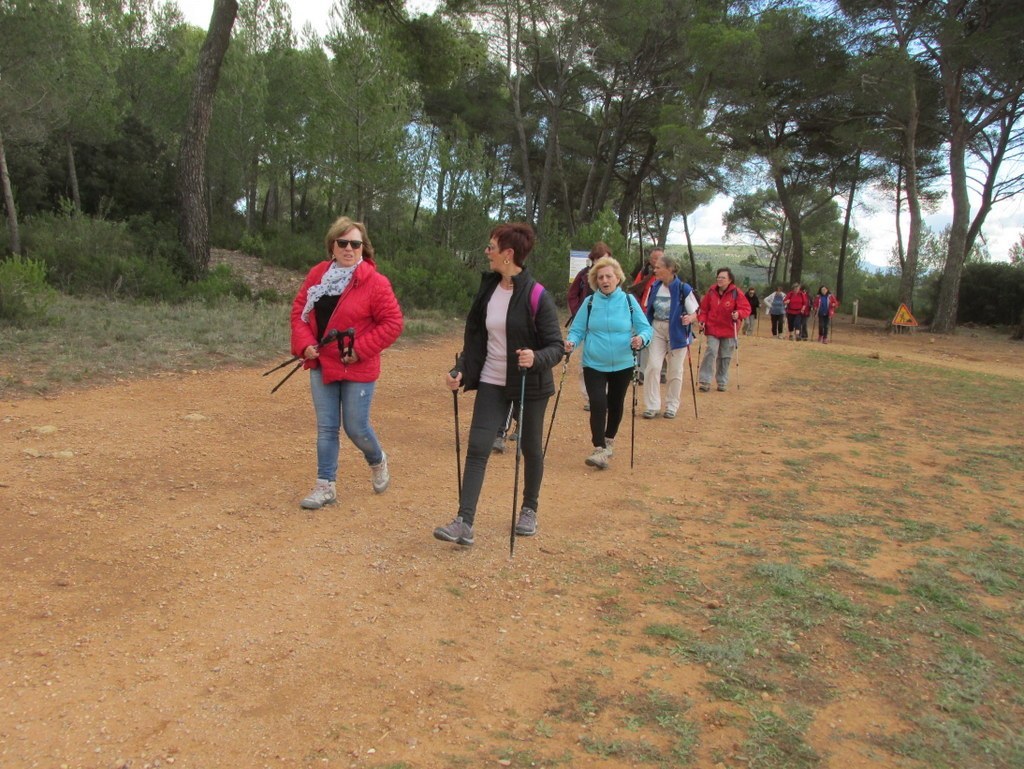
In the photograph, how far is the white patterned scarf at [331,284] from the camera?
475cm

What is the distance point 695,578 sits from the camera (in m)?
4.25

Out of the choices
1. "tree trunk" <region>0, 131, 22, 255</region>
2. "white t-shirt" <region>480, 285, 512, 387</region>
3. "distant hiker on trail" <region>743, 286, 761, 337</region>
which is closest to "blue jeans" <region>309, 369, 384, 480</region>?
"white t-shirt" <region>480, 285, 512, 387</region>

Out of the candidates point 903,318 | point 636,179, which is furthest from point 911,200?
point 636,179

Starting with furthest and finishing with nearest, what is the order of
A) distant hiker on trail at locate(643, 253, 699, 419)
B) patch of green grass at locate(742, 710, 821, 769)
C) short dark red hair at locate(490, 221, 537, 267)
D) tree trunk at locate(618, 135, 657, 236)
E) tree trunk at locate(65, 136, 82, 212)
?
tree trunk at locate(618, 135, 657, 236) → tree trunk at locate(65, 136, 82, 212) → distant hiker on trail at locate(643, 253, 699, 419) → short dark red hair at locate(490, 221, 537, 267) → patch of green grass at locate(742, 710, 821, 769)

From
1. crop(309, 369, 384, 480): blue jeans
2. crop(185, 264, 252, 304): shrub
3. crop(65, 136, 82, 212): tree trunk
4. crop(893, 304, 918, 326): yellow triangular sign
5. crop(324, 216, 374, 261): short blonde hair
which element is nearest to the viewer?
crop(324, 216, 374, 261): short blonde hair

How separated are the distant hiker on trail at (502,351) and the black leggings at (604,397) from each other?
6.31 feet

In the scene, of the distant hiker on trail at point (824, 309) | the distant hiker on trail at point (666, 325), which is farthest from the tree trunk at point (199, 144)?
the distant hiker on trail at point (824, 309)

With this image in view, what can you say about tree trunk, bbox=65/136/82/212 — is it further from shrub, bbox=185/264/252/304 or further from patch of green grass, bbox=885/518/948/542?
patch of green grass, bbox=885/518/948/542

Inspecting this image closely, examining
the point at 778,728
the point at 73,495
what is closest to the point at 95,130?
the point at 73,495

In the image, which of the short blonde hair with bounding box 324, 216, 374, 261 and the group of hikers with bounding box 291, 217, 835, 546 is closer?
the group of hikers with bounding box 291, 217, 835, 546

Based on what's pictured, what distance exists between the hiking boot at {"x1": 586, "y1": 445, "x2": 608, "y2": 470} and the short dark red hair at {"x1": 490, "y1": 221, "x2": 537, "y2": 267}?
2548mm

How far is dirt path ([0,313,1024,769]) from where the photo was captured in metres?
2.72

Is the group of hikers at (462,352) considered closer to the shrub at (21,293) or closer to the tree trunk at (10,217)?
the shrub at (21,293)

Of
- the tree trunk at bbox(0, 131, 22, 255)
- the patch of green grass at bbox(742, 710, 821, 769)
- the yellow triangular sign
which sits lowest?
the patch of green grass at bbox(742, 710, 821, 769)
